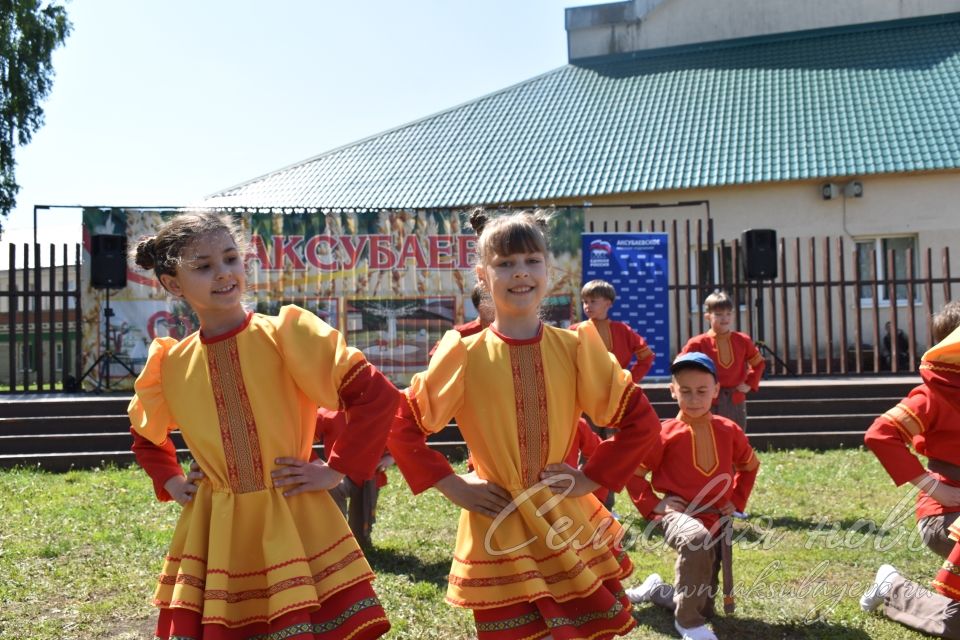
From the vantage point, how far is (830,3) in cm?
2520

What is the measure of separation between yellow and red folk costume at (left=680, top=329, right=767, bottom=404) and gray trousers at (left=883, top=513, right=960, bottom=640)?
3457mm

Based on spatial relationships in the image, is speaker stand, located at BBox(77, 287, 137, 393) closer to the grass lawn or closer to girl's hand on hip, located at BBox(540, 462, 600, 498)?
the grass lawn

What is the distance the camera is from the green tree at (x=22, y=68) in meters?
23.9

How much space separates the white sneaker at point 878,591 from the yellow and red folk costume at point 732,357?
3.32m

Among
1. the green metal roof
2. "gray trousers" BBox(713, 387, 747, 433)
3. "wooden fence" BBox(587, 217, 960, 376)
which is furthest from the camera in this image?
the green metal roof

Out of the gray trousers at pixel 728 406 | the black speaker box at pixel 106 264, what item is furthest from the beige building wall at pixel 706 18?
the gray trousers at pixel 728 406

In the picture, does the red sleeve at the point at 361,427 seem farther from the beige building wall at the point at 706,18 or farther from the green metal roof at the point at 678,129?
the beige building wall at the point at 706,18

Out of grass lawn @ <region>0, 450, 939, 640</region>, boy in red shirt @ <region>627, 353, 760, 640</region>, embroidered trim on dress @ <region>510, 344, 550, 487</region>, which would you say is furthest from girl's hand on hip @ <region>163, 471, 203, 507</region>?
boy in red shirt @ <region>627, 353, 760, 640</region>

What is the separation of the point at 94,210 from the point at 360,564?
512 inches

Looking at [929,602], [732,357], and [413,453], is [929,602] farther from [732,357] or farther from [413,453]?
[732,357]

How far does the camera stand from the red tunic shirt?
3.91 metres

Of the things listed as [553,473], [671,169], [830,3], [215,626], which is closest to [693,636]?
[553,473]

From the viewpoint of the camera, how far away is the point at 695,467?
4656mm

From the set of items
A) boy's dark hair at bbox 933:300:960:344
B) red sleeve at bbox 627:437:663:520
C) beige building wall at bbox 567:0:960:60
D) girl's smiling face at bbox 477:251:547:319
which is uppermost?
beige building wall at bbox 567:0:960:60
